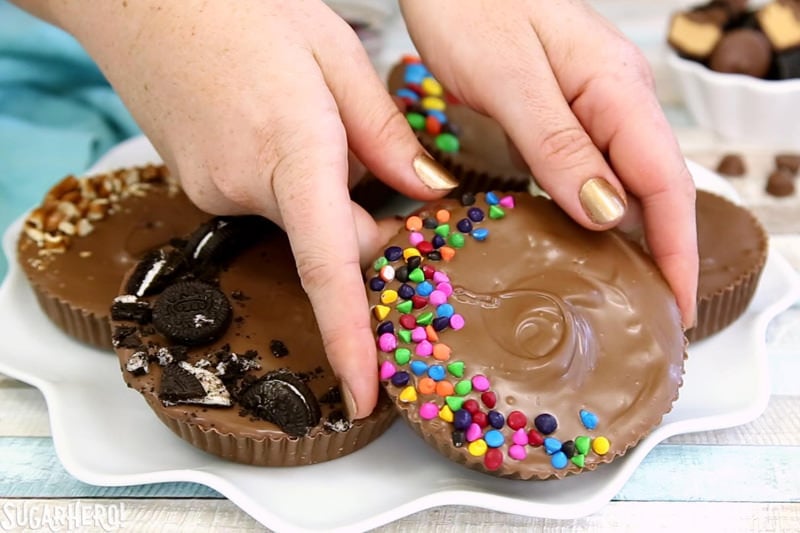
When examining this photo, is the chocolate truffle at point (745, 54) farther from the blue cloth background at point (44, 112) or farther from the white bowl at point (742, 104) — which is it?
the blue cloth background at point (44, 112)

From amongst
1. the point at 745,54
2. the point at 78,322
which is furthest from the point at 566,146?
the point at 745,54

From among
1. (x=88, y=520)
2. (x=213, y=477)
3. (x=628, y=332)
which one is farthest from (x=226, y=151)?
(x=628, y=332)

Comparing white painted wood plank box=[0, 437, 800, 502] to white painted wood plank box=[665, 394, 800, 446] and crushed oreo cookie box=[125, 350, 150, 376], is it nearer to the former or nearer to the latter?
white painted wood plank box=[665, 394, 800, 446]

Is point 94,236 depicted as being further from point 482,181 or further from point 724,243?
point 724,243

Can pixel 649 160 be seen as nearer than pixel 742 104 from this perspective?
Yes

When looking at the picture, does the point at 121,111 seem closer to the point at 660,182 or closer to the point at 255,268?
the point at 255,268

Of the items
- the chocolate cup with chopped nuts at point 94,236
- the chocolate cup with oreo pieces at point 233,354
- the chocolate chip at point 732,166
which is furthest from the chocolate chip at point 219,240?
the chocolate chip at point 732,166
